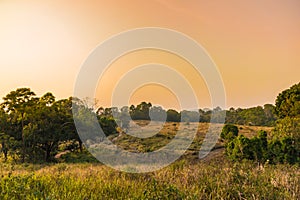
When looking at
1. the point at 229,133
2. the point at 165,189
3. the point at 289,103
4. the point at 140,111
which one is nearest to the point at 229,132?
the point at 229,133

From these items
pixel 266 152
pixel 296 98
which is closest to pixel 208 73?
pixel 266 152

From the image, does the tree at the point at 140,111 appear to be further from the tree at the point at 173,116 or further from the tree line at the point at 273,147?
the tree line at the point at 273,147

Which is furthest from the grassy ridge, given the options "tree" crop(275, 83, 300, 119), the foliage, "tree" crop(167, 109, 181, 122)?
"tree" crop(275, 83, 300, 119)

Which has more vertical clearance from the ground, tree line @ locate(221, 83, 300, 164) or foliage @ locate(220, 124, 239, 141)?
foliage @ locate(220, 124, 239, 141)

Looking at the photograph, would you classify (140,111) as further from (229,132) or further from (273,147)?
(273,147)

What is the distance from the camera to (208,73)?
11.7 m

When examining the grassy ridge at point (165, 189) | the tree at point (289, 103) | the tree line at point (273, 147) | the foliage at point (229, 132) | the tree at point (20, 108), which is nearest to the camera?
the grassy ridge at point (165, 189)

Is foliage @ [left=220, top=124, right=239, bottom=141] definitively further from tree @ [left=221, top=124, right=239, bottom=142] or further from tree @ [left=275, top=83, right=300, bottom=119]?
tree @ [left=275, top=83, right=300, bottom=119]

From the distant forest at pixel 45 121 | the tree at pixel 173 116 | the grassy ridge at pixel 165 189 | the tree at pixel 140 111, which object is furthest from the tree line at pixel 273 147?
the grassy ridge at pixel 165 189

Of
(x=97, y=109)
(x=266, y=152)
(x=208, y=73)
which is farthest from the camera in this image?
(x=97, y=109)

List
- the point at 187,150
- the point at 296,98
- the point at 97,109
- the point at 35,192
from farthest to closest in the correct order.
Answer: the point at 296,98 → the point at 97,109 → the point at 187,150 → the point at 35,192

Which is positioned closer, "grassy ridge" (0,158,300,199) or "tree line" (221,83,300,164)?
"grassy ridge" (0,158,300,199)

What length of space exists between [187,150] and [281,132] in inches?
250

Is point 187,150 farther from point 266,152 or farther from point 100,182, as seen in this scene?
point 100,182
